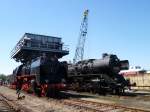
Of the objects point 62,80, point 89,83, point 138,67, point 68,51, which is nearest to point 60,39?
point 68,51

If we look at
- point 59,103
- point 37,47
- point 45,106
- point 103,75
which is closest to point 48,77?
point 103,75

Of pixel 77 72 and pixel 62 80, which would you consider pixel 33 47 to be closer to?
pixel 77 72

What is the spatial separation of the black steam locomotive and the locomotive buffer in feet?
68.4

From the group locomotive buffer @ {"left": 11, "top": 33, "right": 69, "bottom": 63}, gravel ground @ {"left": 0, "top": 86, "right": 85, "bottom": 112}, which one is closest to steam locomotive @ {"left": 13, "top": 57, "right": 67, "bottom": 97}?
gravel ground @ {"left": 0, "top": 86, "right": 85, "bottom": 112}

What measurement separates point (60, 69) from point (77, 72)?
8.05 metres

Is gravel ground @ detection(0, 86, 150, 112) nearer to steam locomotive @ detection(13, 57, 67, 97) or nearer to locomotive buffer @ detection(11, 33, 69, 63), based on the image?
steam locomotive @ detection(13, 57, 67, 97)

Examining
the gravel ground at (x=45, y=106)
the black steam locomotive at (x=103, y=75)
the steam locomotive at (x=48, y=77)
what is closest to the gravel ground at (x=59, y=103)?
the gravel ground at (x=45, y=106)

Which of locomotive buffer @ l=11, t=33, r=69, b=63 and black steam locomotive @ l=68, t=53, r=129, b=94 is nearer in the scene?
black steam locomotive @ l=68, t=53, r=129, b=94

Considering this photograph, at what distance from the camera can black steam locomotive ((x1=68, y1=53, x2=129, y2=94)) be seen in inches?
1155

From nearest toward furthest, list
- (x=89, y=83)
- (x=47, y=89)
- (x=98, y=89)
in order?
(x=47, y=89), (x=98, y=89), (x=89, y=83)

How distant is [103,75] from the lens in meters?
29.8

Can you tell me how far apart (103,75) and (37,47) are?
90.3 ft

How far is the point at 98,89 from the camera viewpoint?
30.1 metres

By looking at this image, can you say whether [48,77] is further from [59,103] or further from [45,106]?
[45,106]
